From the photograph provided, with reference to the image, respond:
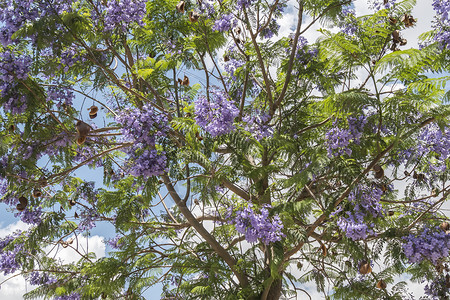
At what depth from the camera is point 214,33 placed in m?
5.01

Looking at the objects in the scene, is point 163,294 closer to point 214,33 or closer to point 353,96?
point 214,33

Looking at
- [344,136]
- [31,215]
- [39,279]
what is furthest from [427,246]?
[39,279]

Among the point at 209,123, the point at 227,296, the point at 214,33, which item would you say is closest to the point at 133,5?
the point at 214,33

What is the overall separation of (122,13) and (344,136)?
2619 mm

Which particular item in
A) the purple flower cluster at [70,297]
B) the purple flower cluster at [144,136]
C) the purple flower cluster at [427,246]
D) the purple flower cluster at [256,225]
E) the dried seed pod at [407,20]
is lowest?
the purple flower cluster at [70,297]

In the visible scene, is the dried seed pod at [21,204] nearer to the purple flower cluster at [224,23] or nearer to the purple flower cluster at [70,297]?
the purple flower cluster at [70,297]

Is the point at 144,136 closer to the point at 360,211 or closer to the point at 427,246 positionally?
the point at 360,211

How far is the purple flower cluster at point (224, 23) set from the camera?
477cm

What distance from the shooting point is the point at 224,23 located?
4766 mm

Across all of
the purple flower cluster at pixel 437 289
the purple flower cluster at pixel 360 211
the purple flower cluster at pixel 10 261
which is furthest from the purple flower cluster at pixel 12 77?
the purple flower cluster at pixel 437 289

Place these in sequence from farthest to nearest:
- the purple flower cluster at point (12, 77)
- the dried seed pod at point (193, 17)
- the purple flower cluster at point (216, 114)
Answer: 1. the purple flower cluster at point (12, 77)
2. the dried seed pod at point (193, 17)
3. the purple flower cluster at point (216, 114)

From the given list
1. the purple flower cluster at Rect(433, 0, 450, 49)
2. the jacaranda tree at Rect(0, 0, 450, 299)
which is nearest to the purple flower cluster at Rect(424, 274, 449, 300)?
the jacaranda tree at Rect(0, 0, 450, 299)

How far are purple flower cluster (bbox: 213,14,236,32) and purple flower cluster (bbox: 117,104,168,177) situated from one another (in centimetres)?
120

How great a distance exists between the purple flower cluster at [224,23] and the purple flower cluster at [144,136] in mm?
1201
